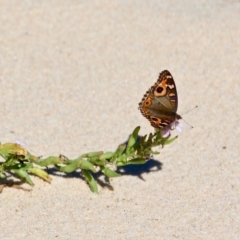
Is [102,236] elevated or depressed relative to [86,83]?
depressed

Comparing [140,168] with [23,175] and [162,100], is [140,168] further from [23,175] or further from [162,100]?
[23,175]

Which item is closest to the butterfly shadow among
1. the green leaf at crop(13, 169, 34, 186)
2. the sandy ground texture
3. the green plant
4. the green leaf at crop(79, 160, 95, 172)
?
the sandy ground texture

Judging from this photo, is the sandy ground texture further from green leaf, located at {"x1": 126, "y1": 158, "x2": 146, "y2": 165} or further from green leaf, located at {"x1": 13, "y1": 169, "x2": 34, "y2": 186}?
green leaf, located at {"x1": 126, "y1": 158, "x2": 146, "y2": 165}

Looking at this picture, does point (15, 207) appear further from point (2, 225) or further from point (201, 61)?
point (201, 61)

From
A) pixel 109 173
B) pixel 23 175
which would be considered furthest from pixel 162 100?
pixel 23 175

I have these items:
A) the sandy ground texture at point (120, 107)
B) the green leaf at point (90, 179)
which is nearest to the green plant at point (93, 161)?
the green leaf at point (90, 179)

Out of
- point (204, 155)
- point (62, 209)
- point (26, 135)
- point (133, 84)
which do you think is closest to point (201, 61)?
point (133, 84)

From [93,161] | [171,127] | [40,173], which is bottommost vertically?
[40,173]
